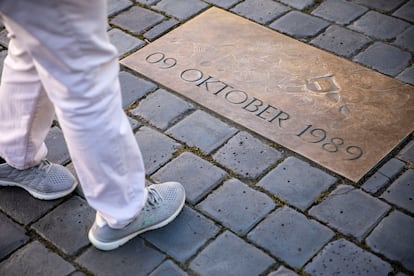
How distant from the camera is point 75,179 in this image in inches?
98.0

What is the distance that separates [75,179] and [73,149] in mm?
511

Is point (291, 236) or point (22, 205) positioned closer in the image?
point (291, 236)

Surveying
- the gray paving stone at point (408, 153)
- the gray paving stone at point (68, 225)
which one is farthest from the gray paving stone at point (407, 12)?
the gray paving stone at point (68, 225)

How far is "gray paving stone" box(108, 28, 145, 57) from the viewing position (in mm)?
3164

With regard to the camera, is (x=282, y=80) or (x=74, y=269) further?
(x=282, y=80)

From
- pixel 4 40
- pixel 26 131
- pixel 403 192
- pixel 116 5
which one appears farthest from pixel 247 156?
pixel 4 40

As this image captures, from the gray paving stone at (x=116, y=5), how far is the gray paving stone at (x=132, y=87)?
1.81ft

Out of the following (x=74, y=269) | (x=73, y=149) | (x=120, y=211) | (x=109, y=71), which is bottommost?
(x=74, y=269)

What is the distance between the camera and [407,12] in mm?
3365

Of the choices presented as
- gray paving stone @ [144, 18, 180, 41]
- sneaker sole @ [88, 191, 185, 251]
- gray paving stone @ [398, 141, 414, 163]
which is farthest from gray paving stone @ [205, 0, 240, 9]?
sneaker sole @ [88, 191, 185, 251]

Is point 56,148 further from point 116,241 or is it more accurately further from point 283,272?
point 283,272

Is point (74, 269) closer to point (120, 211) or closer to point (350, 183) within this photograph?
point (120, 211)

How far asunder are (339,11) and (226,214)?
58.6 inches

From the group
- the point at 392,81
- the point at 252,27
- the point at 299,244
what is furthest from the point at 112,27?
the point at 299,244
